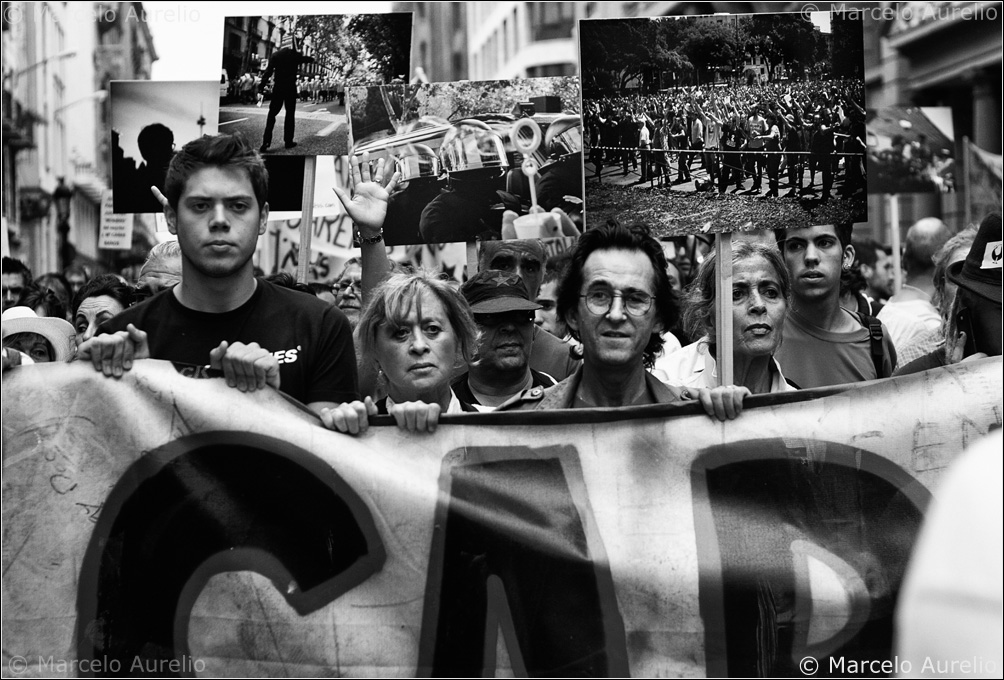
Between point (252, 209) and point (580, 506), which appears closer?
point (580, 506)

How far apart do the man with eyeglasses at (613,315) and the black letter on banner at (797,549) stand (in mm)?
329

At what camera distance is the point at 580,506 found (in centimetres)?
349

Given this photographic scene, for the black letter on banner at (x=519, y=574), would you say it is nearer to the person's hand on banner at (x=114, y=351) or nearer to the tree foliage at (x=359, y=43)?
the person's hand on banner at (x=114, y=351)

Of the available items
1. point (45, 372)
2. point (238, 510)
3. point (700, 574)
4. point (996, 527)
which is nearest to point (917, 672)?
point (996, 527)

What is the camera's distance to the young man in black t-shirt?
3.60 m

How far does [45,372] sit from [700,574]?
1.68 meters

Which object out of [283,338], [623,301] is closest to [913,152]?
[623,301]

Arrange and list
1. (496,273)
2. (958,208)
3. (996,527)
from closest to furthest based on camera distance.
A: 1. (996,527)
2. (496,273)
3. (958,208)

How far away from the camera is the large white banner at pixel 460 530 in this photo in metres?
3.35

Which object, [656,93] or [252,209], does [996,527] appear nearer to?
[252,209]

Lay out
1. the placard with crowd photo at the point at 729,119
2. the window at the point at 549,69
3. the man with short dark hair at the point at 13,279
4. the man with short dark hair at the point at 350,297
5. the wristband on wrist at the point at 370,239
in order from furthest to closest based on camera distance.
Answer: the window at the point at 549,69, the man with short dark hair at the point at 13,279, the man with short dark hair at the point at 350,297, the wristband on wrist at the point at 370,239, the placard with crowd photo at the point at 729,119

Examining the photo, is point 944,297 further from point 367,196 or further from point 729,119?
point 367,196

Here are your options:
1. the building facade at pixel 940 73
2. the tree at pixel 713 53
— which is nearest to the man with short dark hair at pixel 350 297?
the tree at pixel 713 53

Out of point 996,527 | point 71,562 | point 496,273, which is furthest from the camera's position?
point 496,273
